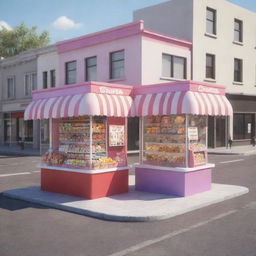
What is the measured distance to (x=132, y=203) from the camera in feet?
31.1

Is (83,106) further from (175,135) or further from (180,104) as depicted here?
(175,135)

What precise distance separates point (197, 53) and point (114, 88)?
52.4ft

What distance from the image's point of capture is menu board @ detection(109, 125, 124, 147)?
1104 centimetres

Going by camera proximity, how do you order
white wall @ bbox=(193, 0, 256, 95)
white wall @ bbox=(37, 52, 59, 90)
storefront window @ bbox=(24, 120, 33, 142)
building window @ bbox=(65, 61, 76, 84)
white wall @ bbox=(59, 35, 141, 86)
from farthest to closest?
storefront window @ bbox=(24, 120, 33, 142)
white wall @ bbox=(37, 52, 59, 90)
white wall @ bbox=(193, 0, 256, 95)
building window @ bbox=(65, 61, 76, 84)
white wall @ bbox=(59, 35, 141, 86)

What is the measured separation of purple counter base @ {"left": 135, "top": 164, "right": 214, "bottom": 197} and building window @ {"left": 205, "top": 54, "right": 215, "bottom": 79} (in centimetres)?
1681

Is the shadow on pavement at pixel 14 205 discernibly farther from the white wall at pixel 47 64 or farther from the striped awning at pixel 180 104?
the white wall at pixel 47 64

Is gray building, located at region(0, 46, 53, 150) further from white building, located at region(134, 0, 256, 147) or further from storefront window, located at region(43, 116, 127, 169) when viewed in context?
storefront window, located at region(43, 116, 127, 169)

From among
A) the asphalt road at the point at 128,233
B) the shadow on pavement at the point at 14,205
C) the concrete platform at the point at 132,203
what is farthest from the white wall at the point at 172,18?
the shadow on pavement at the point at 14,205

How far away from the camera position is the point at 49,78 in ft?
92.7

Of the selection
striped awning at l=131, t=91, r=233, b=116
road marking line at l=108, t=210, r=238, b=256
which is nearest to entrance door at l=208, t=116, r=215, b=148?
striped awning at l=131, t=91, r=233, b=116

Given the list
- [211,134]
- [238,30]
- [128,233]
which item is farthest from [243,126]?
[128,233]

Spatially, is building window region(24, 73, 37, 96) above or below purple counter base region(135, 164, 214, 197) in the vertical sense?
above

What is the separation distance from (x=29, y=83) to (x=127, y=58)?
42.6 feet

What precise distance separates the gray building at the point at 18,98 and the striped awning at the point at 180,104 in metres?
19.8
